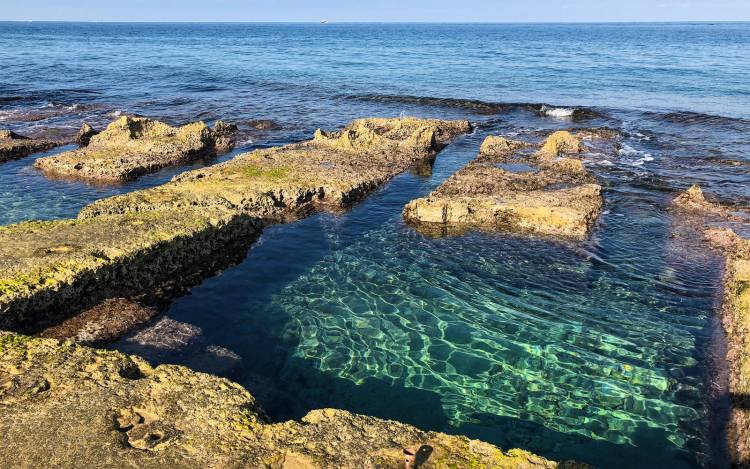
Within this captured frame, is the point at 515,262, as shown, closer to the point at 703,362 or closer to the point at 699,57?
the point at 703,362

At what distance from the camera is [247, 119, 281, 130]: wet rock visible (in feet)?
107

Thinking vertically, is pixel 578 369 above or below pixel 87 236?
below


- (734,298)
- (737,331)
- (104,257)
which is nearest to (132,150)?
(104,257)

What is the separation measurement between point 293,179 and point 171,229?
6.54m

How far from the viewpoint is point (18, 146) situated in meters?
25.0

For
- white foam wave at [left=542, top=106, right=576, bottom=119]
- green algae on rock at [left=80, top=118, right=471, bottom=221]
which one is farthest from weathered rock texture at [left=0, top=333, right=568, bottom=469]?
white foam wave at [left=542, top=106, right=576, bottom=119]

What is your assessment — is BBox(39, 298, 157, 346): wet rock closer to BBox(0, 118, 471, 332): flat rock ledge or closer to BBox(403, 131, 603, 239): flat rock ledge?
BBox(0, 118, 471, 332): flat rock ledge

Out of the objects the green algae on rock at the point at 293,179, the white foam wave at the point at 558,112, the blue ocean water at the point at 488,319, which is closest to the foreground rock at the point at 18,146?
the blue ocean water at the point at 488,319

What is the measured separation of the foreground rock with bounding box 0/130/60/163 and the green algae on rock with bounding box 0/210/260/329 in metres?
14.8

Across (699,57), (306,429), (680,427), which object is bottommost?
(680,427)

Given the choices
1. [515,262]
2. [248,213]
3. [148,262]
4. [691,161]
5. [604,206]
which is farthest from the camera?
[691,161]

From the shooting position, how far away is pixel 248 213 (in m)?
15.6

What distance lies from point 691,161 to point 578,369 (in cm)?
1940

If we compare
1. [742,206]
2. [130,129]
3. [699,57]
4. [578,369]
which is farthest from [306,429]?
[699,57]
